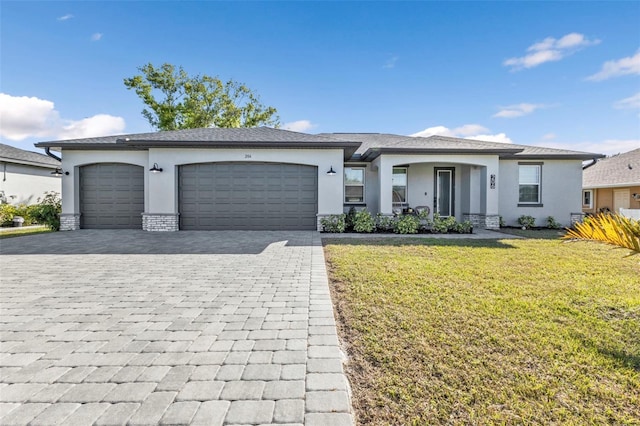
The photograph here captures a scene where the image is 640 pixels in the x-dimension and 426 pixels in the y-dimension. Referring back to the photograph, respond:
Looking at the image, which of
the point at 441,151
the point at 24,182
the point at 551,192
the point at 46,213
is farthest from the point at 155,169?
the point at 551,192

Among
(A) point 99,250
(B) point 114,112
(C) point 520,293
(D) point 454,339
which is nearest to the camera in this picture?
(D) point 454,339

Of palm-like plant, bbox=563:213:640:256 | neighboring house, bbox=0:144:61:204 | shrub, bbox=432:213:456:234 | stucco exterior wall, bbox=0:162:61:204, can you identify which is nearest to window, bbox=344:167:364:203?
shrub, bbox=432:213:456:234

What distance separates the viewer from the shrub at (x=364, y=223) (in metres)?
10.8

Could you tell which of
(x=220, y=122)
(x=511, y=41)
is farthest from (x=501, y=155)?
(x=220, y=122)

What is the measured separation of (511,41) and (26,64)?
19.8m

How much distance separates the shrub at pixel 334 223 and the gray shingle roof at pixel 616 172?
16642 mm

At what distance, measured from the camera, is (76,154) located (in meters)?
11.5

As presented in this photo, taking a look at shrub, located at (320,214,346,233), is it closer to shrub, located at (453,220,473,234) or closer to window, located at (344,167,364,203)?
window, located at (344,167,364,203)

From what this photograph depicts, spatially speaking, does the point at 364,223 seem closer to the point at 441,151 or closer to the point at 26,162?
the point at 441,151

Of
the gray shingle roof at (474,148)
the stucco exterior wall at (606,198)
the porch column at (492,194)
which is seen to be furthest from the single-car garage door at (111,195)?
the stucco exterior wall at (606,198)

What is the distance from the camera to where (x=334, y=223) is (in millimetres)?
10938

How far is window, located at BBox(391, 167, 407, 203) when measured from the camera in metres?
13.1

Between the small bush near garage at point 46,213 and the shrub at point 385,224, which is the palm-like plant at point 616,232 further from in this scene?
the small bush near garage at point 46,213

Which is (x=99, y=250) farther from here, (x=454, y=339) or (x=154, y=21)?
(x=154, y=21)
